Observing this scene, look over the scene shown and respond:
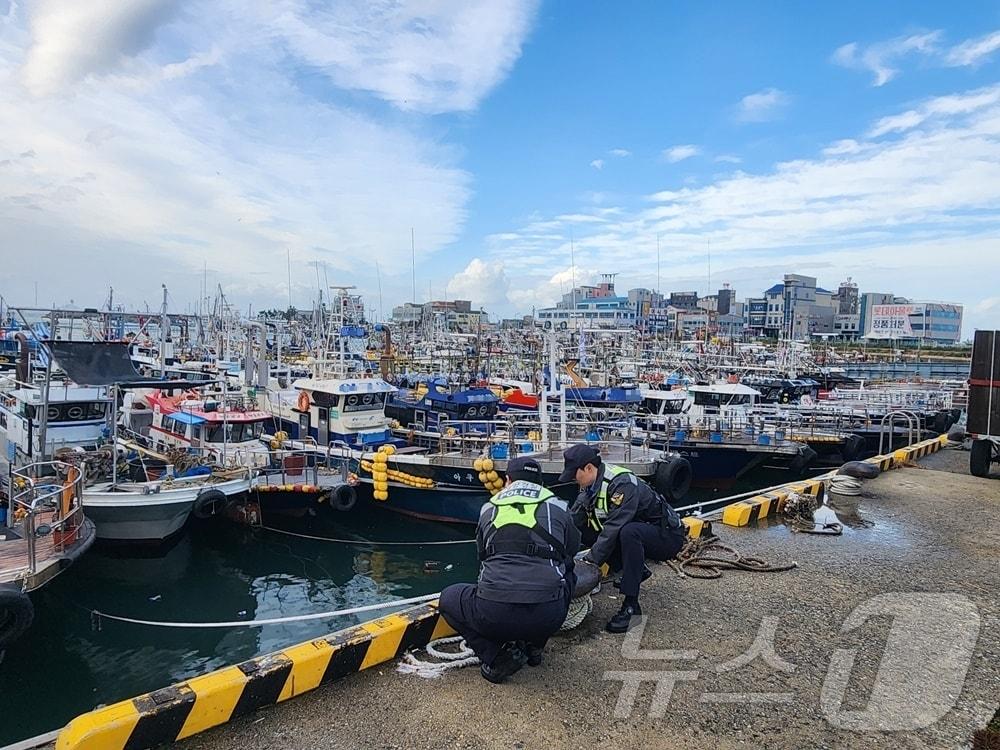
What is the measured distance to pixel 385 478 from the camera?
11938mm

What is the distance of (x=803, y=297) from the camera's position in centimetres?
9706

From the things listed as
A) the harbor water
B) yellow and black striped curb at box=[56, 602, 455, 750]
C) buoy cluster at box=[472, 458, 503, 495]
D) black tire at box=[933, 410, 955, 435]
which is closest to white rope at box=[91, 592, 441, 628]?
the harbor water

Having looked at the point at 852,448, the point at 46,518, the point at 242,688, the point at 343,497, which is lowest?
the point at 852,448

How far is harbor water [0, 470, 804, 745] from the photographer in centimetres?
706

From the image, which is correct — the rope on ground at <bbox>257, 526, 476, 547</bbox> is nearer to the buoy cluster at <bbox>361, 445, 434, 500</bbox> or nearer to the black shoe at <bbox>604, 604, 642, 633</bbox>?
the buoy cluster at <bbox>361, 445, 434, 500</bbox>

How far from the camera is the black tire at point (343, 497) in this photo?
11562mm

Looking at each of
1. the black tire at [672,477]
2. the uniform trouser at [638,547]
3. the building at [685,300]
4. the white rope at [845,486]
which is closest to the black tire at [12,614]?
the uniform trouser at [638,547]

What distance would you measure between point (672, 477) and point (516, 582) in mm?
9418

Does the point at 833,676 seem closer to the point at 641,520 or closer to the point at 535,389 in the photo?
the point at 641,520

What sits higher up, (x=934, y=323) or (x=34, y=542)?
(x=934, y=323)

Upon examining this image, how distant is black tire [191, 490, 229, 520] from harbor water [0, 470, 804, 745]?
3.36 feet

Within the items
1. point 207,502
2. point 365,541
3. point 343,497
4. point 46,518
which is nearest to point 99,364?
point 207,502

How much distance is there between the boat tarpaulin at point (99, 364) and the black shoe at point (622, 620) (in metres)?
8.94

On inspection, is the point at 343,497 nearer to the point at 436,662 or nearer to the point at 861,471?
the point at 436,662
